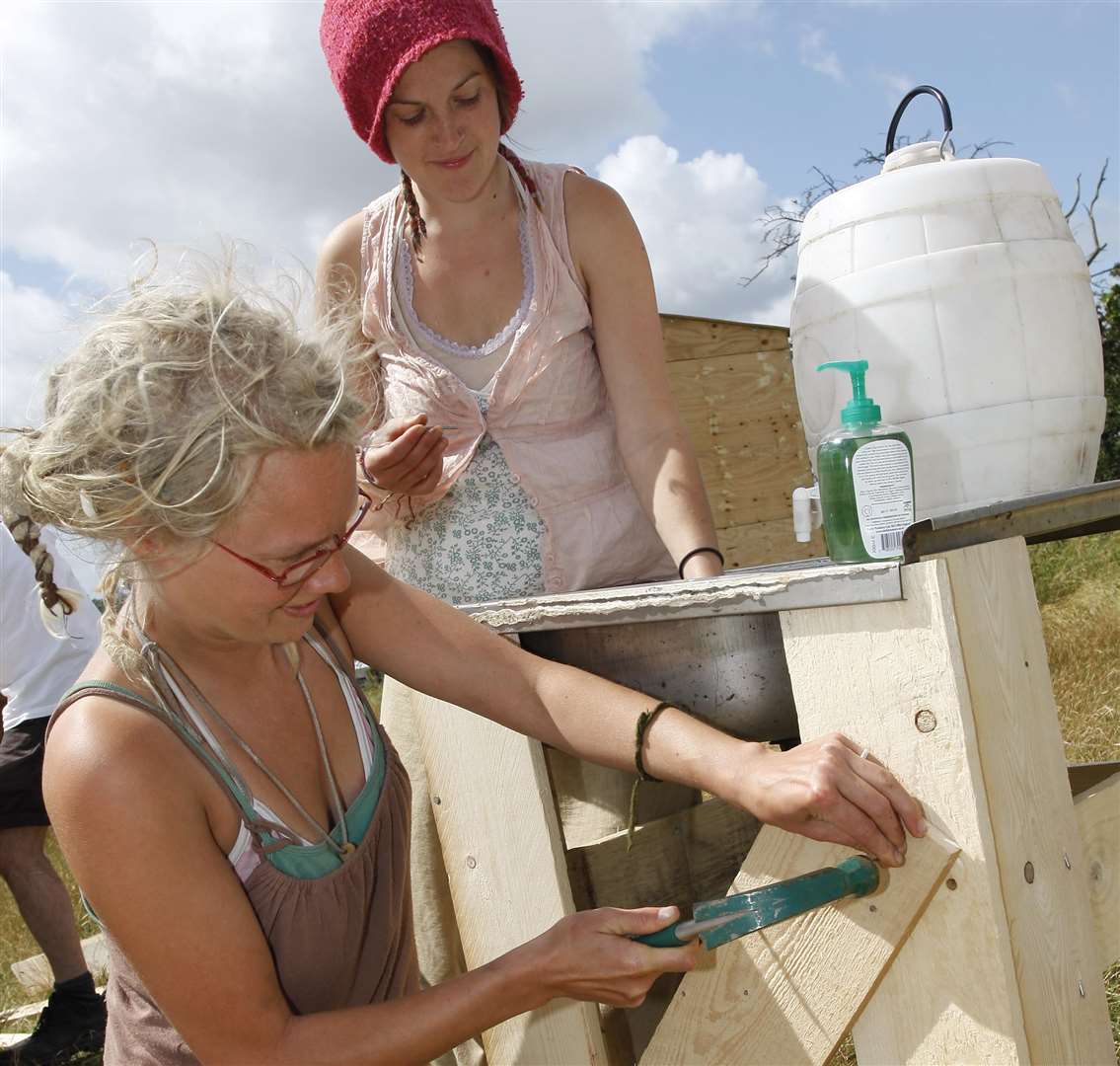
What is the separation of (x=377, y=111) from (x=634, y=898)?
48.5 inches

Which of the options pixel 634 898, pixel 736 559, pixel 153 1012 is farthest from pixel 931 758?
pixel 736 559

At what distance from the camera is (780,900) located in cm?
115

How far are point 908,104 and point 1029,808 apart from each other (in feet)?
3.51

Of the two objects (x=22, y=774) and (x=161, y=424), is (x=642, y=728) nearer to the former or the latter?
(x=161, y=424)

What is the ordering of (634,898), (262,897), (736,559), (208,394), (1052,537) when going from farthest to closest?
(736,559)
(1052,537)
(634,898)
(262,897)
(208,394)

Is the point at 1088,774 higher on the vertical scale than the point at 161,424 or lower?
lower

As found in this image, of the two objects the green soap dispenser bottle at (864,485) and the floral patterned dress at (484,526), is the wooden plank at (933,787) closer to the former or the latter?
the green soap dispenser bottle at (864,485)

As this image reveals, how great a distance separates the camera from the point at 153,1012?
1.45m

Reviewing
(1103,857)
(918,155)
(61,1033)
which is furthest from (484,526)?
(61,1033)

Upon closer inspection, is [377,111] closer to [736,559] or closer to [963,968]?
[963,968]

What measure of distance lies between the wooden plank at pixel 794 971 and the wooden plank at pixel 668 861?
0.35 m

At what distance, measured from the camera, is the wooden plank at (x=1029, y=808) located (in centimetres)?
115

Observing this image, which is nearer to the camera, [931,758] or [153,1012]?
[931,758]

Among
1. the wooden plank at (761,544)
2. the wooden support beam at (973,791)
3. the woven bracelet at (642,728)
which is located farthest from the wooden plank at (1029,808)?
the wooden plank at (761,544)
